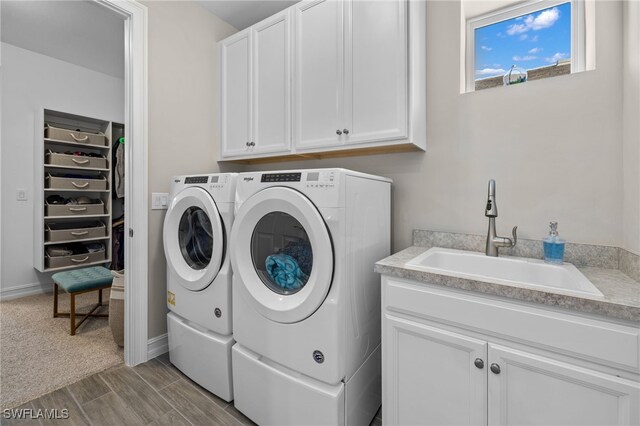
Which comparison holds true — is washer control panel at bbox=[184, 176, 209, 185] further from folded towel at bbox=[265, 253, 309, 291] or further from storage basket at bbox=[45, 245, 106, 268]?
storage basket at bbox=[45, 245, 106, 268]

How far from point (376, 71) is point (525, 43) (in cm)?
83

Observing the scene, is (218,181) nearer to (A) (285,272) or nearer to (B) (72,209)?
(A) (285,272)

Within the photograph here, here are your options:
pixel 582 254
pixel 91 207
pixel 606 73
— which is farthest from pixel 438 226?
pixel 91 207

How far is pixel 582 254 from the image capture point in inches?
53.0

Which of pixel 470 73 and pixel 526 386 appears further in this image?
pixel 470 73

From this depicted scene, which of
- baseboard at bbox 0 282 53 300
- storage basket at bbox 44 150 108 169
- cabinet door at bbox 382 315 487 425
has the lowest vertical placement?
baseboard at bbox 0 282 53 300

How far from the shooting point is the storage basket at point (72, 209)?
3.19 m

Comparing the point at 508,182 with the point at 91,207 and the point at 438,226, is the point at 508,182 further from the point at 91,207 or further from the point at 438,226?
the point at 91,207

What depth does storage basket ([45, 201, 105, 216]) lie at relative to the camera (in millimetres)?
3188

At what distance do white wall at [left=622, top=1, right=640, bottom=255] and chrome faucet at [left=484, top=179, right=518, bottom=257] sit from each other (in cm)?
39

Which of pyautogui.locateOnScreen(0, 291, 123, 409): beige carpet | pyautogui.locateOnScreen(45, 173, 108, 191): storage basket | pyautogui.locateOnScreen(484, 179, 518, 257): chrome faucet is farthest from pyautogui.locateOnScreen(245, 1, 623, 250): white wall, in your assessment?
pyautogui.locateOnScreen(45, 173, 108, 191): storage basket

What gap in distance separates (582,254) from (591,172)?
1.25 ft

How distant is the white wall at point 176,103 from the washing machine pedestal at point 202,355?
0.96 feet

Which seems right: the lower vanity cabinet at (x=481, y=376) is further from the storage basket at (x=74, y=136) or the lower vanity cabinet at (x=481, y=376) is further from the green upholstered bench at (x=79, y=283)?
the storage basket at (x=74, y=136)
